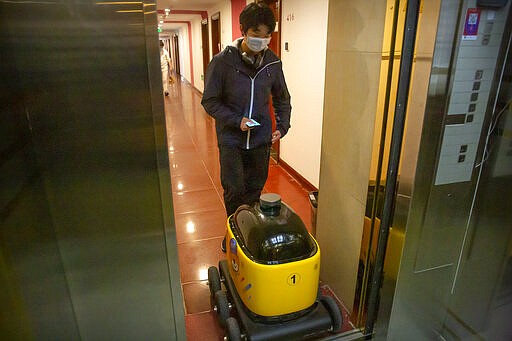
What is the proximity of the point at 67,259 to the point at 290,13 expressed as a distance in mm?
3255

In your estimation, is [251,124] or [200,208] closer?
[251,124]

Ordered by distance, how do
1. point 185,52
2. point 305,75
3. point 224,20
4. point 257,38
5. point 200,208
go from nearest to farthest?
1. point 257,38
2. point 200,208
3. point 305,75
4. point 224,20
5. point 185,52

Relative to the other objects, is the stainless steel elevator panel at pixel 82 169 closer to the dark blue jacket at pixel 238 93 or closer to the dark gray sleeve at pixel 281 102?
the dark blue jacket at pixel 238 93

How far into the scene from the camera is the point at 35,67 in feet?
2.74

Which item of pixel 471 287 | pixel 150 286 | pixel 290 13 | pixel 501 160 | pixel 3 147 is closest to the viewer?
pixel 3 147

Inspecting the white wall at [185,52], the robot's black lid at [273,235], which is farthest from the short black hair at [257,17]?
the white wall at [185,52]

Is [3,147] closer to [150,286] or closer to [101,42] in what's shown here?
[101,42]

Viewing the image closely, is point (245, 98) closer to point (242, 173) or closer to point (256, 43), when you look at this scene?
point (256, 43)

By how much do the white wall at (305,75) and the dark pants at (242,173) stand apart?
4.04ft

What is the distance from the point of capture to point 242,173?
6.47 feet

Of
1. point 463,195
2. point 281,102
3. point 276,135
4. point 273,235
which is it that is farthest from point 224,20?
point 463,195

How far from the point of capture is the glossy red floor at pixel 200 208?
1818 mm

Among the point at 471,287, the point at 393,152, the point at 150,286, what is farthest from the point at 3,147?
the point at 471,287

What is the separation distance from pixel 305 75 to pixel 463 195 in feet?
7.44
